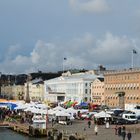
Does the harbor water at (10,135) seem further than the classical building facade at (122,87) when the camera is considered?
No

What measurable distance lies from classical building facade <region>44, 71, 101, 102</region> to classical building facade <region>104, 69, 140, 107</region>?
14.1 metres

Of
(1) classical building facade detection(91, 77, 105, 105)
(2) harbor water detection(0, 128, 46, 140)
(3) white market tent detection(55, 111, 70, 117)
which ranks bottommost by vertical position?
(2) harbor water detection(0, 128, 46, 140)

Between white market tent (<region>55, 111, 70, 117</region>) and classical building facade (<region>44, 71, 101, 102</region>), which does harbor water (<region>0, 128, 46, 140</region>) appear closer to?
white market tent (<region>55, 111, 70, 117</region>)

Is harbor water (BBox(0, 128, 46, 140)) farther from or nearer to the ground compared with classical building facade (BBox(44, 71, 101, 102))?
nearer to the ground

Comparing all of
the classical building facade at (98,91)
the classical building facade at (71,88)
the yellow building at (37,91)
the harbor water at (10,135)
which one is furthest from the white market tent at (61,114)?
the yellow building at (37,91)

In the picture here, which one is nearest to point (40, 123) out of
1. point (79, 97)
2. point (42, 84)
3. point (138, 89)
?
point (138, 89)

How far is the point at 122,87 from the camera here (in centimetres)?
11838

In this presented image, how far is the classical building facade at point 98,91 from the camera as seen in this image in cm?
13150

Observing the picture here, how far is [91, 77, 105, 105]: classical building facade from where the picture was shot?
131500 millimetres

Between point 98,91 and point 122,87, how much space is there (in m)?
16.8

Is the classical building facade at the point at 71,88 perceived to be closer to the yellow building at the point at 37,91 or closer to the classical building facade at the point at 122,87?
the yellow building at the point at 37,91

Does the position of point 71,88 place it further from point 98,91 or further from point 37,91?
point 37,91

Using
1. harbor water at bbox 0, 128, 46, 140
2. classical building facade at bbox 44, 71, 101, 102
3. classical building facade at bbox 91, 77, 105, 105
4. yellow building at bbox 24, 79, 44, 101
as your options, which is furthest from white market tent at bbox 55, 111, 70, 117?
yellow building at bbox 24, 79, 44, 101

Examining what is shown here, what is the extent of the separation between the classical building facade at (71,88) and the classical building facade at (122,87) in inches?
555
